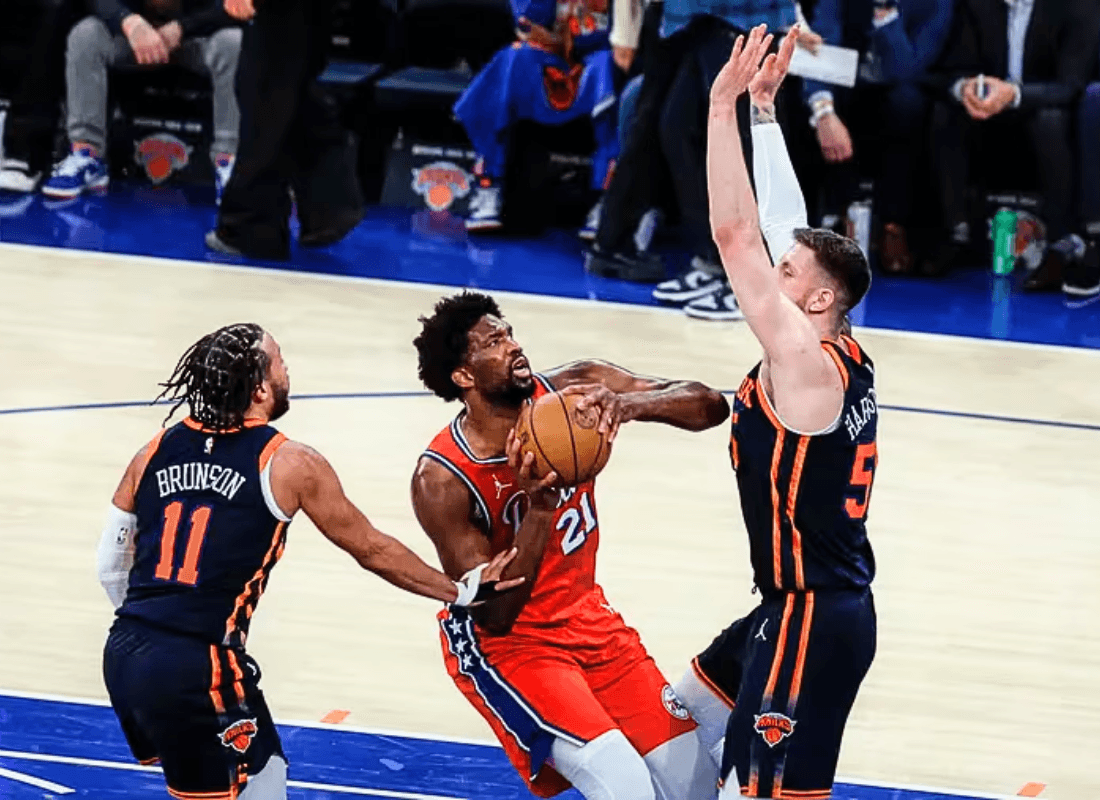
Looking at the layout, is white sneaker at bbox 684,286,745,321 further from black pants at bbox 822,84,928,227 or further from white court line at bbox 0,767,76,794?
white court line at bbox 0,767,76,794

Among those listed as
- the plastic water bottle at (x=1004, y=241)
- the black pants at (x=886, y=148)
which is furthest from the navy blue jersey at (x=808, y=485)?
the plastic water bottle at (x=1004, y=241)

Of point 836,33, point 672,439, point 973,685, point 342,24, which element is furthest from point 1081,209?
point 973,685

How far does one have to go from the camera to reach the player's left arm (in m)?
5.75

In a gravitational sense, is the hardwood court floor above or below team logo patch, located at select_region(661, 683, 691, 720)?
below

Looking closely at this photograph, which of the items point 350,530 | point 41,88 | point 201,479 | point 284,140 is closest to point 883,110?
point 284,140

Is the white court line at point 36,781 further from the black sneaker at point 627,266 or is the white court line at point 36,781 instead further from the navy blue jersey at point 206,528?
the black sneaker at point 627,266

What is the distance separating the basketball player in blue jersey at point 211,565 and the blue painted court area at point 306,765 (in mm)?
873

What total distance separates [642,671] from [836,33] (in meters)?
6.96

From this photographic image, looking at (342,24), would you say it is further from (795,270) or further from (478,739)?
(795,270)

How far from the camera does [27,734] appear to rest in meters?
6.67

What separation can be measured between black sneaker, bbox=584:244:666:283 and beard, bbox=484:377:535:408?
21.0ft

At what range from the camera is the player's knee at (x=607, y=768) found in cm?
577

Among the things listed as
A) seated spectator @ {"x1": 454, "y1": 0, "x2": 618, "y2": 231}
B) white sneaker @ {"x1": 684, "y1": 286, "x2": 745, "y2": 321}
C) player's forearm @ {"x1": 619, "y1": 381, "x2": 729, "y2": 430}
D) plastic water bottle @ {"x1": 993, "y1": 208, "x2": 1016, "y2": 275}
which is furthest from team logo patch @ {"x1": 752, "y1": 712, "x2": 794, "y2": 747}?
plastic water bottle @ {"x1": 993, "y1": 208, "x2": 1016, "y2": 275}

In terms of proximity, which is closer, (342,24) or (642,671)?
(642,671)
